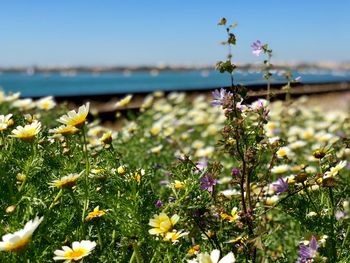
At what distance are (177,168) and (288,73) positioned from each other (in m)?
0.98

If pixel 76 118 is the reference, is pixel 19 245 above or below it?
below

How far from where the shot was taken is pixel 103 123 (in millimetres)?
11336

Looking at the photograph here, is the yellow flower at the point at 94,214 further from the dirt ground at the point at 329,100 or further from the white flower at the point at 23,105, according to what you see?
the dirt ground at the point at 329,100

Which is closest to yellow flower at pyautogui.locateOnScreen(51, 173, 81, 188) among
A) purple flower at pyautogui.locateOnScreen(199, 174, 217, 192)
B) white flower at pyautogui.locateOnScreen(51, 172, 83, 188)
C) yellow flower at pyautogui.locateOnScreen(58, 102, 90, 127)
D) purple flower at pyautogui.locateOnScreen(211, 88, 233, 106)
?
white flower at pyautogui.locateOnScreen(51, 172, 83, 188)

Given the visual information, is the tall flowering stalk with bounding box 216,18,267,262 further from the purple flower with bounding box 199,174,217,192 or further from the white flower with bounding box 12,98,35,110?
the white flower with bounding box 12,98,35,110

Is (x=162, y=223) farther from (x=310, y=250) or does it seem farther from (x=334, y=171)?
(x=334, y=171)

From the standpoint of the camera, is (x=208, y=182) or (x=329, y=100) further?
(x=329, y=100)

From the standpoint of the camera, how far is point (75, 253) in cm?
185

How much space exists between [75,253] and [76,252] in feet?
0.04

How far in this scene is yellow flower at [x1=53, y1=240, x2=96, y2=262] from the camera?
179 cm

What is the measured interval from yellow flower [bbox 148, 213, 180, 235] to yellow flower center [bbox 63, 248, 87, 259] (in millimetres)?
230

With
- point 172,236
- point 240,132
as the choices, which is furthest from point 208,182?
point 172,236

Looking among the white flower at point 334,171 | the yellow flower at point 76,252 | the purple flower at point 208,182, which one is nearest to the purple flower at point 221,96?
the purple flower at point 208,182

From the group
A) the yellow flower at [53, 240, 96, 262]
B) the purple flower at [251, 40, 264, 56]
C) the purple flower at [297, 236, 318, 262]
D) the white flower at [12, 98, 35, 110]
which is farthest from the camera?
the white flower at [12, 98, 35, 110]
